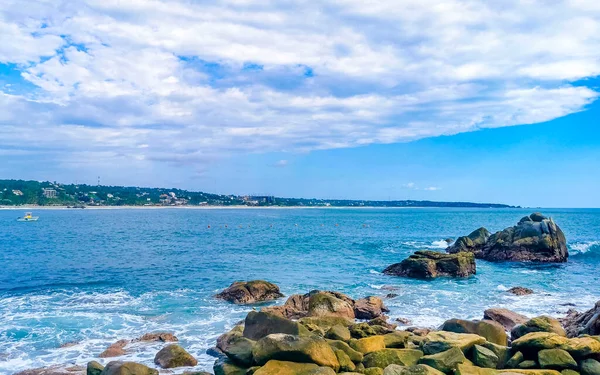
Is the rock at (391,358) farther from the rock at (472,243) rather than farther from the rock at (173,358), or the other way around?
the rock at (472,243)

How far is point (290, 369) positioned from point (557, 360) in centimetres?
871

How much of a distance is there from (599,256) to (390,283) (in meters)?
37.8

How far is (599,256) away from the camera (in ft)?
203

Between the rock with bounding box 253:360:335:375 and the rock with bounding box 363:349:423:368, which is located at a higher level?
the rock with bounding box 253:360:335:375

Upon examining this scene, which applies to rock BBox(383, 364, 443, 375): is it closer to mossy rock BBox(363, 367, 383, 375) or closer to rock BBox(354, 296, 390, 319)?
mossy rock BBox(363, 367, 383, 375)

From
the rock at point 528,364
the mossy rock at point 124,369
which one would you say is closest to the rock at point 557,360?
the rock at point 528,364

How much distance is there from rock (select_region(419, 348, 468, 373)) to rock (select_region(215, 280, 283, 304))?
1835cm

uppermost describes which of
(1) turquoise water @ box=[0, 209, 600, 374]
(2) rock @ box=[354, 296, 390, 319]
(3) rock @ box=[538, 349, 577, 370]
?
(3) rock @ box=[538, 349, 577, 370]

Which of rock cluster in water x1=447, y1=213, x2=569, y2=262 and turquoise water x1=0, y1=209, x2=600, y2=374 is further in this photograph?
rock cluster in water x1=447, y1=213, x2=569, y2=262

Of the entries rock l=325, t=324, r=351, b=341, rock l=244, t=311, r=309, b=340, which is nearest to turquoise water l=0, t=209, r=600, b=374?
rock l=244, t=311, r=309, b=340

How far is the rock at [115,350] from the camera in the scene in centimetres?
2114

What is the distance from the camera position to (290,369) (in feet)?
47.3

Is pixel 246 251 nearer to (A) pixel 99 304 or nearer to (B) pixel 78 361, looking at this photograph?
(A) pixel 99 304

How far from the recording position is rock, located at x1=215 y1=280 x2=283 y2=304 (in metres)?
32.4
